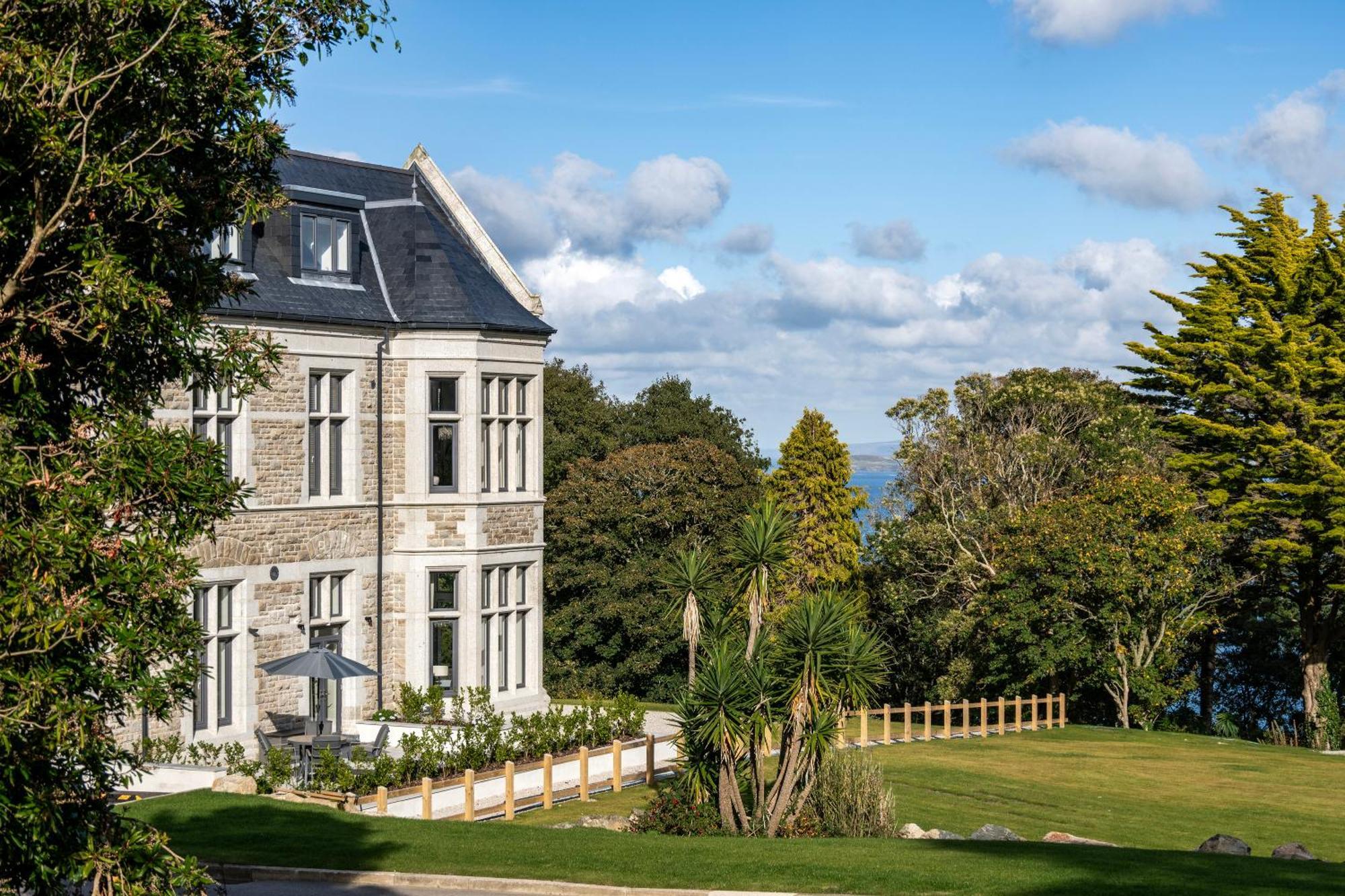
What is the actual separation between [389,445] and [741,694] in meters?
12.2

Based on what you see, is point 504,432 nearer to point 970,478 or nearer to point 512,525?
point 512,525

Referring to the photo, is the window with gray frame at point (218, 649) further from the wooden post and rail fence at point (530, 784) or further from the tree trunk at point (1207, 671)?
the tree trunk at point (1207, 671)

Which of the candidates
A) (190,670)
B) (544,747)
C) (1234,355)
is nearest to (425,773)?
(544,747)

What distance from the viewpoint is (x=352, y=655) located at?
101 ft

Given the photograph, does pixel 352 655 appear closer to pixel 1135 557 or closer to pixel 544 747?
pixel 544 747

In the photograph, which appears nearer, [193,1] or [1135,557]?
[193,1]

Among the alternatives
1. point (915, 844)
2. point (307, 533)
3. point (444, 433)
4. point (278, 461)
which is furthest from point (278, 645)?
point (915, 844)

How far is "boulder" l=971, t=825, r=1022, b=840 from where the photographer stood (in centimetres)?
2214

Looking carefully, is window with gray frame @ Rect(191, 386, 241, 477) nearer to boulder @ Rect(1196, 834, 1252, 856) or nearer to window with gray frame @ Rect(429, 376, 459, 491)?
window with gray frame @ Rect(429, 376, 459, 491)

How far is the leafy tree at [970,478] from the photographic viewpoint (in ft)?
162

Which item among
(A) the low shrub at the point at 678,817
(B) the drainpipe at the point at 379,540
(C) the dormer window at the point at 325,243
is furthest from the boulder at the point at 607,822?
(C) the dormer window at the point at 325,243

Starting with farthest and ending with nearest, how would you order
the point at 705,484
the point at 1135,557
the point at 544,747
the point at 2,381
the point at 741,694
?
1. the point at 705,484
2. the point at 1135,557
3. the point at 544,747
4. the point at 741,694
5. the point at 2,381

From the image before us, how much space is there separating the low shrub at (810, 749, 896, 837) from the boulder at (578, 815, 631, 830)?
282 cm

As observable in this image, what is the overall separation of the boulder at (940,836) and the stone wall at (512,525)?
40.2ft
